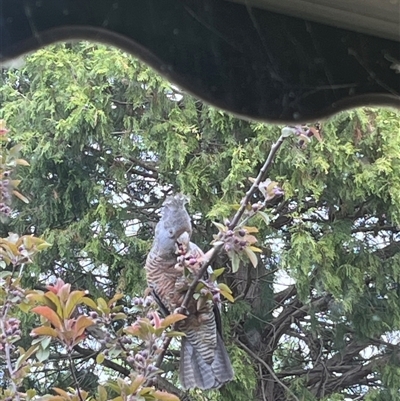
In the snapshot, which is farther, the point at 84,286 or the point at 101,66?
the point at 84,286

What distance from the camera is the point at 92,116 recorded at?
1.29 metres

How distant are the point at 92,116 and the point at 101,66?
138mm

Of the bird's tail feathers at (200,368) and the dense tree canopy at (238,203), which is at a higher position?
the dense tree canopy at (238,203)

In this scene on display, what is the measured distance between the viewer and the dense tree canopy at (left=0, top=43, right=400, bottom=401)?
1.27 m

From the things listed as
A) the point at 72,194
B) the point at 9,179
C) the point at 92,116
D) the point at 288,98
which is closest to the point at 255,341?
the point at 72,194

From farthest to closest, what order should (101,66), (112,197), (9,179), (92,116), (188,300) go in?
(112,197)
(92,116)
(101,66)
(188,300)
(9,179)

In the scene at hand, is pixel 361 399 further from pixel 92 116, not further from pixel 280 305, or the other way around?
pixel 92 116

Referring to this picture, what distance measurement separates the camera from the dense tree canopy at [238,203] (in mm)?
1274

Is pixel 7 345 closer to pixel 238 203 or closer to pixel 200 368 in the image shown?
pixel 200 368

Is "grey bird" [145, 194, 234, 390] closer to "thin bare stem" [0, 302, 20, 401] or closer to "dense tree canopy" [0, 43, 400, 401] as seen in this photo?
"dense tree canopy" [0, 43, 400, 401]

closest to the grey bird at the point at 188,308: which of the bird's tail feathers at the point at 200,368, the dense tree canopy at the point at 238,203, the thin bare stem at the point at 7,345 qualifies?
the bird's tail feathers at the point at 200,368

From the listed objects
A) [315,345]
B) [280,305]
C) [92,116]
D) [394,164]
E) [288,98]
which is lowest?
[315,345]

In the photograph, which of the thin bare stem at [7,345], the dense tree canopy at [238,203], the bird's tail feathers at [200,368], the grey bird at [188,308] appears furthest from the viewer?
the dense tree canopy at [238,203]

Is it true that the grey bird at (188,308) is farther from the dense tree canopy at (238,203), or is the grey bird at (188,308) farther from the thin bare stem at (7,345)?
the thin bare stem at (7,345)
